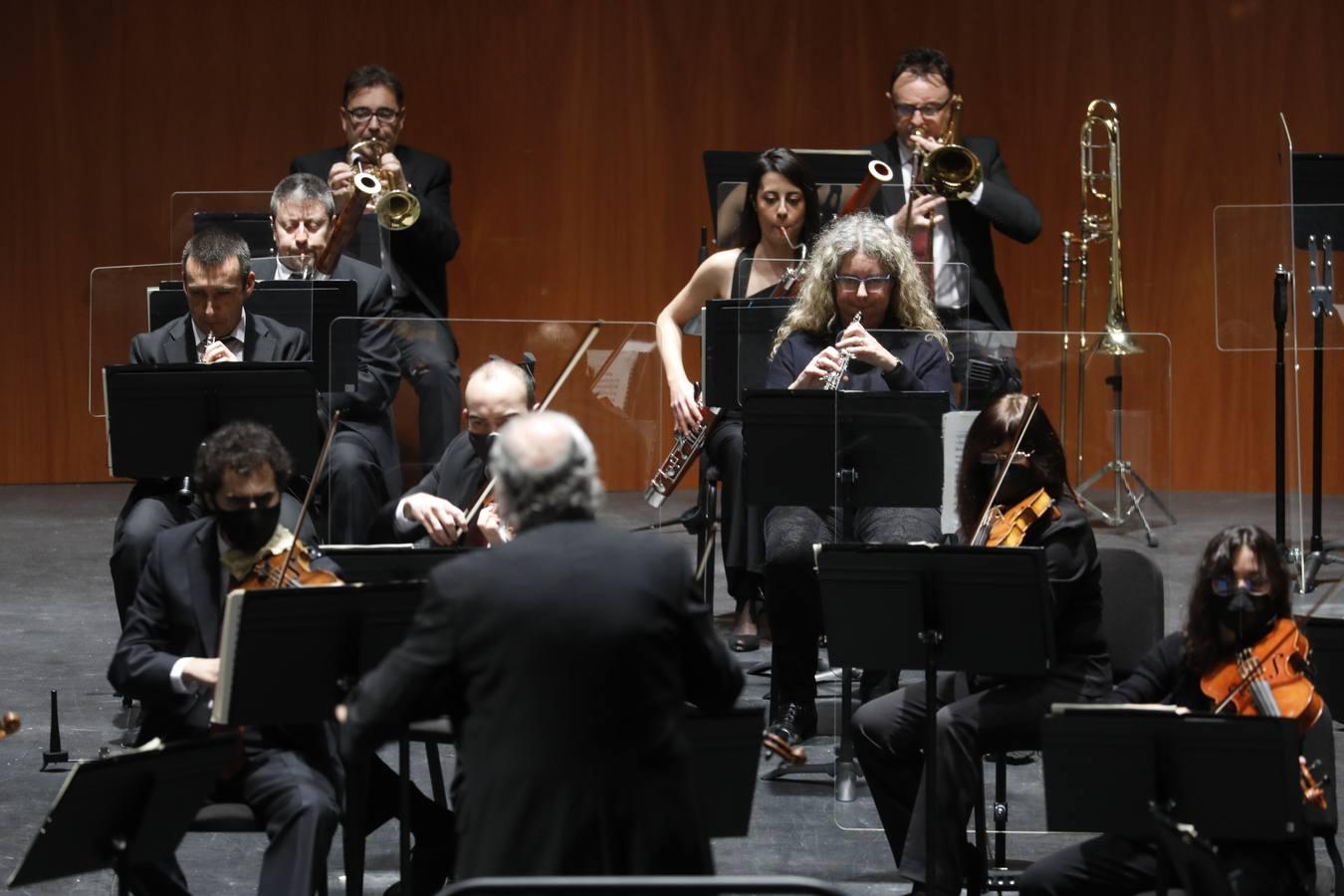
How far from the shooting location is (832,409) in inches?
177

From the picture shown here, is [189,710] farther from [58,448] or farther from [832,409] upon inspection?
[58,448]

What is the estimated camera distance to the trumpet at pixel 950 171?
5.99 meters

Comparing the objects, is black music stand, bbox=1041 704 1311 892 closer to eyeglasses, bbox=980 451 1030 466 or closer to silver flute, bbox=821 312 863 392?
eyeglasses, bbox=980 451 1030 466

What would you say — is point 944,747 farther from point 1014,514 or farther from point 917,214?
point 917,214

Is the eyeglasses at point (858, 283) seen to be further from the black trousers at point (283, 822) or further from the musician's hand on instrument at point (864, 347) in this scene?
the black trousers at point (283, 822)

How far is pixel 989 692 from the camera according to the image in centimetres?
403

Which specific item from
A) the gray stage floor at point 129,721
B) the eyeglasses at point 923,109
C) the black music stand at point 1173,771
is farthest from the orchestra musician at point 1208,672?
the eyeglasses at point 923,109

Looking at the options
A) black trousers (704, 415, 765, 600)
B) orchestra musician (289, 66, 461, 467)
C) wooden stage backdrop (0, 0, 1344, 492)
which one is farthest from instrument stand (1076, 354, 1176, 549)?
wooden stage backdrop (0, 0, 1344, 492)

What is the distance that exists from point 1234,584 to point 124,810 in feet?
6.79

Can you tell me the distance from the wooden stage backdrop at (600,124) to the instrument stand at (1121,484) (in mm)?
4586

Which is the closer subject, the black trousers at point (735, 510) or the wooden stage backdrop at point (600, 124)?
the black trousers at point (735, 510)

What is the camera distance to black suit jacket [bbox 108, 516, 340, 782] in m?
3.72

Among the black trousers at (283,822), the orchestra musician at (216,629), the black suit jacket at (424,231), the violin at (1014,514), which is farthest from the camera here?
the black suit jacket at (424,231)

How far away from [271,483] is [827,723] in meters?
2.10
